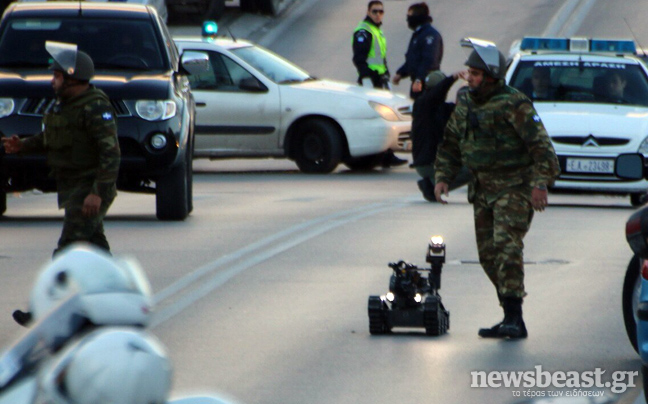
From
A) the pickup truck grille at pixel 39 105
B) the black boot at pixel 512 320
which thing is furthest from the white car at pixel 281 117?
the black boot at pixel 512 320

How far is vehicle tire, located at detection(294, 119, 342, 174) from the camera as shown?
63.0 ft

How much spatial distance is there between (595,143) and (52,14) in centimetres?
572

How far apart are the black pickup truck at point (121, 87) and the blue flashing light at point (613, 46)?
5.36m

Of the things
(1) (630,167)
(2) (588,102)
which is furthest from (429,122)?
(1) (630,167)

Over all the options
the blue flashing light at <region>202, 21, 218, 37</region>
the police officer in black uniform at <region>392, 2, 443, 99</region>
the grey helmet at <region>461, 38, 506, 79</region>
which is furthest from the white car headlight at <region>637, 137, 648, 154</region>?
the grey helmet at <region>461, 38, 506, 79</region>

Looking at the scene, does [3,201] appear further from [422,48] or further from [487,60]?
[422,48]

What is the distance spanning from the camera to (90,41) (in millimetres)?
13969

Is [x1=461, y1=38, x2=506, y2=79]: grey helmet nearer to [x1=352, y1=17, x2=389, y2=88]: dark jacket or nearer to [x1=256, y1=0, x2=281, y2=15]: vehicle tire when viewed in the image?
[x1=352, y1=17, x2=389, y2=88]: dark jacket

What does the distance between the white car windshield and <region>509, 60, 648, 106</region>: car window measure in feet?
12.4

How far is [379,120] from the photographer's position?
752 inches

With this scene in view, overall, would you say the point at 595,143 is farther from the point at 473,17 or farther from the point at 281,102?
the point at 473,17

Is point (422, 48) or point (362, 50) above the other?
point (422, 48)

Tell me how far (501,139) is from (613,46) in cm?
981

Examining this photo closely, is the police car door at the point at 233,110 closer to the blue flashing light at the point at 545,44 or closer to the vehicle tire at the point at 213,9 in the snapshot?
the blue flashing light at the point at 545,44
